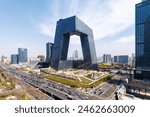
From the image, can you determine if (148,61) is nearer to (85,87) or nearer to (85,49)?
(85,87)

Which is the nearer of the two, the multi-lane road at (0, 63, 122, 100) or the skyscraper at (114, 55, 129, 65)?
the multi-lane road at (0, 63, 122, 100)

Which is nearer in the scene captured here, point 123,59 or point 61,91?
point 61,91

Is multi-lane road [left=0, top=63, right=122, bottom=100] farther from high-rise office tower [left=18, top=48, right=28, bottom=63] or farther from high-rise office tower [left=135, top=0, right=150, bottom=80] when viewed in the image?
high-rise office tower [left=18, top=48, right=28, bottom=63]

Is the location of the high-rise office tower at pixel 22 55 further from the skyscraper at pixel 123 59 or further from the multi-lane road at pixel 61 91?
the multi-lane road at pixel 61 91

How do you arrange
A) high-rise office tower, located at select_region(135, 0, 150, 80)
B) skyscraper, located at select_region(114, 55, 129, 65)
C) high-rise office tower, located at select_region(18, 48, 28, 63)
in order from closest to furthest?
high-rise office tower, located at select_region(135, 0, 150, 80) < skyscraper, located at select_region(114, 55, 129, 65) < high-rise office tower, located at select_region(18, 48, 28, 63)

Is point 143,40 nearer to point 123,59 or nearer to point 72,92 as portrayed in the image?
Answer: point 72,92

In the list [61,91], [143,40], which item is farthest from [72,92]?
[143,40]

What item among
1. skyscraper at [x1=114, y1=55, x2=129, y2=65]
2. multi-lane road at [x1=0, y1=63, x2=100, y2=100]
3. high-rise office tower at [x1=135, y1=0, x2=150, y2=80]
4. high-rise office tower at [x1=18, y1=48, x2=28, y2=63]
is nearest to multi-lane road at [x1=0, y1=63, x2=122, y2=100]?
multi-lane road at [x1=0, y1=63, x2=100, y2=100]

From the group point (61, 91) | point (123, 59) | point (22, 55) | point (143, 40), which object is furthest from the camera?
point (22, 55)
